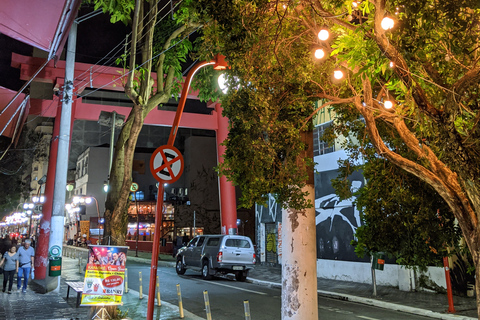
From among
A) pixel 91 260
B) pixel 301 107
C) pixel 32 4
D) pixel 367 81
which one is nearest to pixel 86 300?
pixel 91 260

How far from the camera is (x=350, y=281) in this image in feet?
56.8

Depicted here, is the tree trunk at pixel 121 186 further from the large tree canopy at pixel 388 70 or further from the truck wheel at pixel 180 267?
the truck wheel at pixel 180 267

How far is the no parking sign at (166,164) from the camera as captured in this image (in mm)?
6746

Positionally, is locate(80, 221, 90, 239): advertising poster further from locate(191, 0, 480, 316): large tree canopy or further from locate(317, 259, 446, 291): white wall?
locate(191, 0, 480, 316): large tree canopy

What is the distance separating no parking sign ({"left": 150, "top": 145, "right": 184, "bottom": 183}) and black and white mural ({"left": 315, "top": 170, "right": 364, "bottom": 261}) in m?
11.8

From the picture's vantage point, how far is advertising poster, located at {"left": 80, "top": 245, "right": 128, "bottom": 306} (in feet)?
26.7

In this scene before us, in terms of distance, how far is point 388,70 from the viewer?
5.70 meters

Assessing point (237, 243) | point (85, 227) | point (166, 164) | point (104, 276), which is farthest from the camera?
point (85, 227)

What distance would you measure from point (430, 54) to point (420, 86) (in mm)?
590

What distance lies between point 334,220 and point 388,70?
13891 millimetres

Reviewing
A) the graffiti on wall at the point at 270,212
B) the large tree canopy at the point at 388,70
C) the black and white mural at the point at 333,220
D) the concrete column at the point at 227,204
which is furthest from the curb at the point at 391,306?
the graffiti on wall at the point at 270,212

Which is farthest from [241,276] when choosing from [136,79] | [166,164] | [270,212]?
[166,164]

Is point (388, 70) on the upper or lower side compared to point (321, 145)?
lower

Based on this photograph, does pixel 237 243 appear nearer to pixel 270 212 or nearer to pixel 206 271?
pixel 206 271
